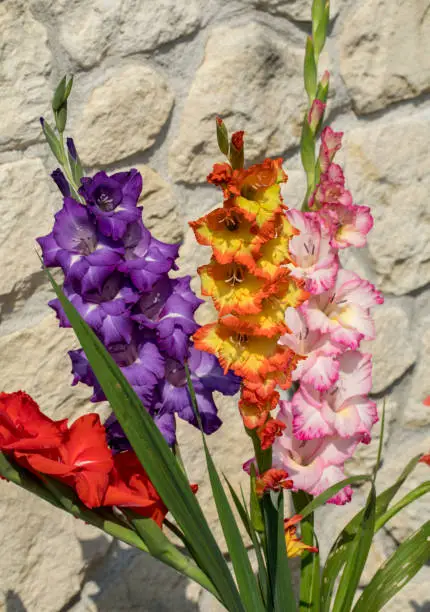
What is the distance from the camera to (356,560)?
85 centimetres

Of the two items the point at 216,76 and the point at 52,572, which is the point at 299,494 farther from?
the point at 216,76

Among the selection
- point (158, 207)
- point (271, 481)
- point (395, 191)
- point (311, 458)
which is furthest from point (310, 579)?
point (395, 191)

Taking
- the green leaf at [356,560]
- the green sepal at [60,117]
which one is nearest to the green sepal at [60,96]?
the green sepal at [60,117]

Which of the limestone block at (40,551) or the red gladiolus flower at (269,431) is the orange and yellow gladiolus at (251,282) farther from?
the limestone block at (40,551)

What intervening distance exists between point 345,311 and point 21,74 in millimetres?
457

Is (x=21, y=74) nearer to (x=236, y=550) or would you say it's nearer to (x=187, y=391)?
(x=187, y=391)

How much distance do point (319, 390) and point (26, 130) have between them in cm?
45

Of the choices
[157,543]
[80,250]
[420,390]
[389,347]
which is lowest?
[420,390]

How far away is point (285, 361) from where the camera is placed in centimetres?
63

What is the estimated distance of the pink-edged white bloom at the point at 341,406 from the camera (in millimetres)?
792

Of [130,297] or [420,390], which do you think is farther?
[420,390]

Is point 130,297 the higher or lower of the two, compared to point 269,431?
higher

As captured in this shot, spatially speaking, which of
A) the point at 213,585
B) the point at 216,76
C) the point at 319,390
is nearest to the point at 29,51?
the point at 216,76

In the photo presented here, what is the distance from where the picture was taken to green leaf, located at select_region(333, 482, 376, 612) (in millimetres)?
793
